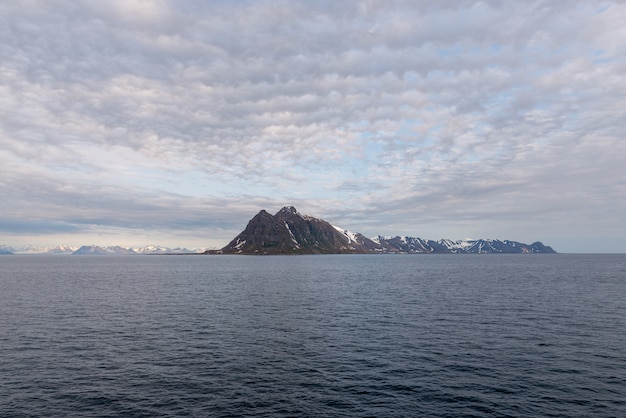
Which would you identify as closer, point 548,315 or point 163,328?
point 163,328

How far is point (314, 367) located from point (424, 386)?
13905 mm

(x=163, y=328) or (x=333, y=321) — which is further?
(x=333, y=321)

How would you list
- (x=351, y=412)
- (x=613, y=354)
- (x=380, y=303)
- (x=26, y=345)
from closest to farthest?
1. (x=351, y=412)
2. (x=613, y=354)
3. (x=26, y=345)
4. (x=380, y=303)

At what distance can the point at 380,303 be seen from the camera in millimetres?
96875

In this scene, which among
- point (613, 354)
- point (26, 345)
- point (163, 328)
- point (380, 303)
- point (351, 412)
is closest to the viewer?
point (351, 412)

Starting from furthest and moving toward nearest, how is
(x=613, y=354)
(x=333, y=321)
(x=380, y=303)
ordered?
(x=380, y=303), (x=333, y=321), (x=613, y=354)

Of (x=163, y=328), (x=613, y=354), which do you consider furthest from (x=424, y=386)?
(x=163, y=328)

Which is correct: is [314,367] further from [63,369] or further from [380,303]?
[380,303]

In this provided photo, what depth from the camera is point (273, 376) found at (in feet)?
149

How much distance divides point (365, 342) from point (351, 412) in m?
24.6

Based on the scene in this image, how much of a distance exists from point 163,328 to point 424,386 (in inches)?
1924

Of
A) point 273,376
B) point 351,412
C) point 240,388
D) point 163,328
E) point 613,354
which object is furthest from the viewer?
point 163,328

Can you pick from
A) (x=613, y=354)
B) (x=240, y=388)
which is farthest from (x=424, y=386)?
(x=613, y=354)

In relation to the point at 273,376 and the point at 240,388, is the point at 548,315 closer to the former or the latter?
the point at 273,376
